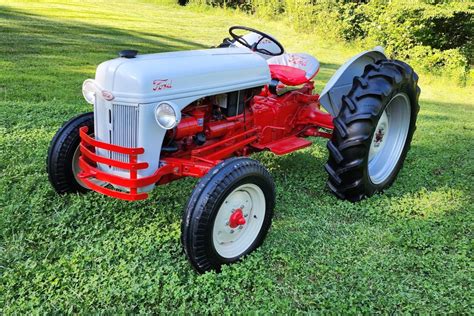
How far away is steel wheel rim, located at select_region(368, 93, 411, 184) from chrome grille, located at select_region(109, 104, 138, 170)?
2.41 metres

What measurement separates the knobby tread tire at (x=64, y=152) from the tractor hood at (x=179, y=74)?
65cm

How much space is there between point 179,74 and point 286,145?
1461 millimetres

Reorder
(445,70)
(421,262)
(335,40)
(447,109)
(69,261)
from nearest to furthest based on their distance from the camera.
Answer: (69,261)
(421,262)
(447,109)
(445,70)
(335,40)

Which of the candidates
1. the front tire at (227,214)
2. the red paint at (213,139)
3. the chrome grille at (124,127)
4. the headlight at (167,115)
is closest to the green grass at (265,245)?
the front tire at (227,214)

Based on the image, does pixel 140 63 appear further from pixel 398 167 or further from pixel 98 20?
pixel 98 20

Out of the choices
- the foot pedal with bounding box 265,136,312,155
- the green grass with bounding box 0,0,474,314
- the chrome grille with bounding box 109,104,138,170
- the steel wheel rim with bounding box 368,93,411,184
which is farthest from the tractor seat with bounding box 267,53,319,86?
the chrome grille with bounding box 109,104,138,170

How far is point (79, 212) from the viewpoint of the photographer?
3477mm

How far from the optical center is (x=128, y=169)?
2.92 metres

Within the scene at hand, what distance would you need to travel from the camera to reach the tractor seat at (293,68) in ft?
13.7

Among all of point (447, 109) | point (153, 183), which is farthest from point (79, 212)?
point (447, 109)

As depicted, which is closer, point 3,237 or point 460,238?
point 3,237

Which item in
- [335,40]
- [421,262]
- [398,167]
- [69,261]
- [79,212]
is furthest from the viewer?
[335,40]

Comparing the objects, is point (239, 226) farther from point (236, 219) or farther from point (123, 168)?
point (123, 168)

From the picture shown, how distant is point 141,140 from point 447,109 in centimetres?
690
